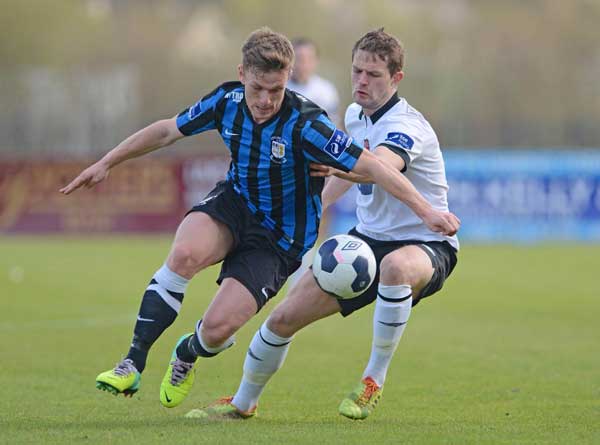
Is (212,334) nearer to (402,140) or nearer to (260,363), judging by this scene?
(260,363)

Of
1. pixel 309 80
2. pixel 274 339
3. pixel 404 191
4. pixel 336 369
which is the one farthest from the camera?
pixel 309 80

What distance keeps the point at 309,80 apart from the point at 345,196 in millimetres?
10760

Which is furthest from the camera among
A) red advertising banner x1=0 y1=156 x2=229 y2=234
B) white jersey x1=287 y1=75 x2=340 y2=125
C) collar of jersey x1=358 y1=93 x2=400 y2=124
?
red advertising banner x1=0 y1=156 x2=229 y2=234

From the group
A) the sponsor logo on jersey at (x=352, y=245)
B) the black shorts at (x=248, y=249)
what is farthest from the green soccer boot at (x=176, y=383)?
the sponsor logo on jersey at (x=352, y=245)

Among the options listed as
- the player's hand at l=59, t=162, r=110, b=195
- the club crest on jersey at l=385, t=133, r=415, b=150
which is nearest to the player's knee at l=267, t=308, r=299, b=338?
the club crest on jersey at l=385, t=133, r=415, b=150

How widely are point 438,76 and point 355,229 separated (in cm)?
2022

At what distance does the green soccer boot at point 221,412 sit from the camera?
655 centimetres

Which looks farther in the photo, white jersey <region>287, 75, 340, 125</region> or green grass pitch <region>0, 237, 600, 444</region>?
white jersey <region>287, 75, 340, 125</region>

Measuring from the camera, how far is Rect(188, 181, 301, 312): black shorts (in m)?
6.39

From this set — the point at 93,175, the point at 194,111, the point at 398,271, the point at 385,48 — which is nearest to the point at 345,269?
the point at 398,271

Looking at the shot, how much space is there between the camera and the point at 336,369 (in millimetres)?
8773

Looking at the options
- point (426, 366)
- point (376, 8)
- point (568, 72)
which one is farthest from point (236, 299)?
point (376, 8)

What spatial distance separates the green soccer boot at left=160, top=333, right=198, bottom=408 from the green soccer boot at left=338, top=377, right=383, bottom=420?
86 cm

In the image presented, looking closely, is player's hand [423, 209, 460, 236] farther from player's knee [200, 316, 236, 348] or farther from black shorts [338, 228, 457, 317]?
player's knee [200, 316, 236, 348]
